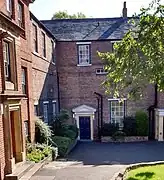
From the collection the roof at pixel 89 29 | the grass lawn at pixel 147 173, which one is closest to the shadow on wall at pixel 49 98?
the roof at pixel 89 29

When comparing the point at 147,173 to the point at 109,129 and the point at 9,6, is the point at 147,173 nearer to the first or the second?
the point at 9,6

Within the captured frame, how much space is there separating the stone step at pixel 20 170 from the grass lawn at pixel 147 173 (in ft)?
13.8

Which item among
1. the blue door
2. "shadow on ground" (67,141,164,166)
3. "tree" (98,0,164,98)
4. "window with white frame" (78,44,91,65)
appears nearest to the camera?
"tree" (98,0,164,98)

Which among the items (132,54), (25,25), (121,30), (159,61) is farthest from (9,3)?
(121,30)

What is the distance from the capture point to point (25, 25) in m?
15.8

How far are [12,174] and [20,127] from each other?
2.46 m

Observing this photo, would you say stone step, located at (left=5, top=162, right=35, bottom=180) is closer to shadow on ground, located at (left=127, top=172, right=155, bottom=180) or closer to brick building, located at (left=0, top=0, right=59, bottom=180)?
brick building, located at (left=0, top=0, right=59, bottom=180)

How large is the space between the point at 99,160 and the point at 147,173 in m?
6.60

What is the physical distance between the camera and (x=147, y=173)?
11.5 metres

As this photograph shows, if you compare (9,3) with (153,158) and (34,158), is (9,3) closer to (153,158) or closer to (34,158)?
(34,158)

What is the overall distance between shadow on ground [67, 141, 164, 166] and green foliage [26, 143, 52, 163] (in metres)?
2.57

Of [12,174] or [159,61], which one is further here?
[12,174]

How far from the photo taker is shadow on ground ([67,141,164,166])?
1775 centimetres

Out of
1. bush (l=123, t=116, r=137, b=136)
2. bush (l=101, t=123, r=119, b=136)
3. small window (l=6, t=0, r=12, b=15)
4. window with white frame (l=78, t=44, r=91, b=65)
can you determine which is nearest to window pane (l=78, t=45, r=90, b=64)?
window with white frame (l=78, t=44, r=91, b=65)
